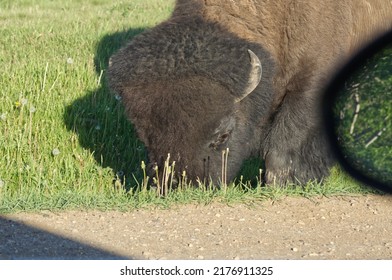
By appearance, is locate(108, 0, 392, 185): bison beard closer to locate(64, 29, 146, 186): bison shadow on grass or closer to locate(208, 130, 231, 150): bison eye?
locate(208, 130, 231, 150): bison eye

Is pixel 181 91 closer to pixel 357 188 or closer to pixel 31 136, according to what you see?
pixel 357 188

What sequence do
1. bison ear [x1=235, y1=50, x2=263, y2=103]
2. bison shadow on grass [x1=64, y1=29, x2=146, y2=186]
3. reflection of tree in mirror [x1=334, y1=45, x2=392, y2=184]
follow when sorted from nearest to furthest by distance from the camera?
reflection of tree in mirror [x1=334, y1=45, x2=392, y2=184]
bison ear [x1=235, y1=50, x2=263, y2=103]
bison shadow on grass [x1=64, y1=29, x2=146, y2=186]

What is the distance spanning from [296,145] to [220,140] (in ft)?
3.16

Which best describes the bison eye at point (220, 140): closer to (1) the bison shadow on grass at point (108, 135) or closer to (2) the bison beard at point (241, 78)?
(2) the bison beard at point (241, 78)

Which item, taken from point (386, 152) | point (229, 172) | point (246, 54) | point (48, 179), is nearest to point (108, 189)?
point (48, 179)

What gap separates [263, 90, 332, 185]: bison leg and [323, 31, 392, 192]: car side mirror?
132 millimetres

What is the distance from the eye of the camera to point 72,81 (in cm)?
1074

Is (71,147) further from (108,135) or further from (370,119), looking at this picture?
(370,119)

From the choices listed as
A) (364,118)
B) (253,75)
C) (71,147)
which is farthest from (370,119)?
(71,147)

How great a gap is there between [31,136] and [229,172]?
228cm

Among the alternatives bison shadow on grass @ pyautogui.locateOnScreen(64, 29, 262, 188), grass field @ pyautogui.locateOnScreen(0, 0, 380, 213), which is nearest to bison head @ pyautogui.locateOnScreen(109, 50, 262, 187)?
grass field @ pyautogui.locateOnScreen(0, 0, 380, 213)

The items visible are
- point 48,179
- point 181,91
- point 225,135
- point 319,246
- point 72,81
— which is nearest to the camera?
point 319,246

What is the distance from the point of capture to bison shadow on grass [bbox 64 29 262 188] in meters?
9.52

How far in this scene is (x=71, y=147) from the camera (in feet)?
31.0
